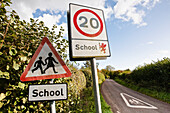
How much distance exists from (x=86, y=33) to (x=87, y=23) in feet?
0.67

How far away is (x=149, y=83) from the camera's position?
1118cm

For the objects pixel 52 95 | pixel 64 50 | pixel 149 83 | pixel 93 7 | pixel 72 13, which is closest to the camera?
pixel 52 95

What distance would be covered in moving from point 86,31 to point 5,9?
4.74ft

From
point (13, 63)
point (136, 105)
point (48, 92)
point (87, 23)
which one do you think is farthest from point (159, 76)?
point (13, 63)

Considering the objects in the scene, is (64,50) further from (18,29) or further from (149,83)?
(149,83)

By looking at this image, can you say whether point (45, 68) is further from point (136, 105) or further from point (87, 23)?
point (136, 105)

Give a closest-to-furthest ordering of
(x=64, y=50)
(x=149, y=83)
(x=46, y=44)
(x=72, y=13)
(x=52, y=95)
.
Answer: (x=52, y=95)
(x=46, y=44)
(x=72, y=13)
(x=64, y=50)
(x=149, y=83)

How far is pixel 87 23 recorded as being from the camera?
150 cm

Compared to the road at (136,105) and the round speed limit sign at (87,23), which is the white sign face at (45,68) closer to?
the round speed limit sign at (87,23)

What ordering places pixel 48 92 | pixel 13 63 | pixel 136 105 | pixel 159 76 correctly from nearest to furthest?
pixel 48 92
pixel 13 63
pixel 136 105
pixel 159 76

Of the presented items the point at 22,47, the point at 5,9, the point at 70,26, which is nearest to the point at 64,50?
the point at 22,47

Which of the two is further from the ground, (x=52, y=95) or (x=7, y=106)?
(x=52, y=95)

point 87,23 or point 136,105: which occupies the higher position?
point 87,23

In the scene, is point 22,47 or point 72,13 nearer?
point 72,13
